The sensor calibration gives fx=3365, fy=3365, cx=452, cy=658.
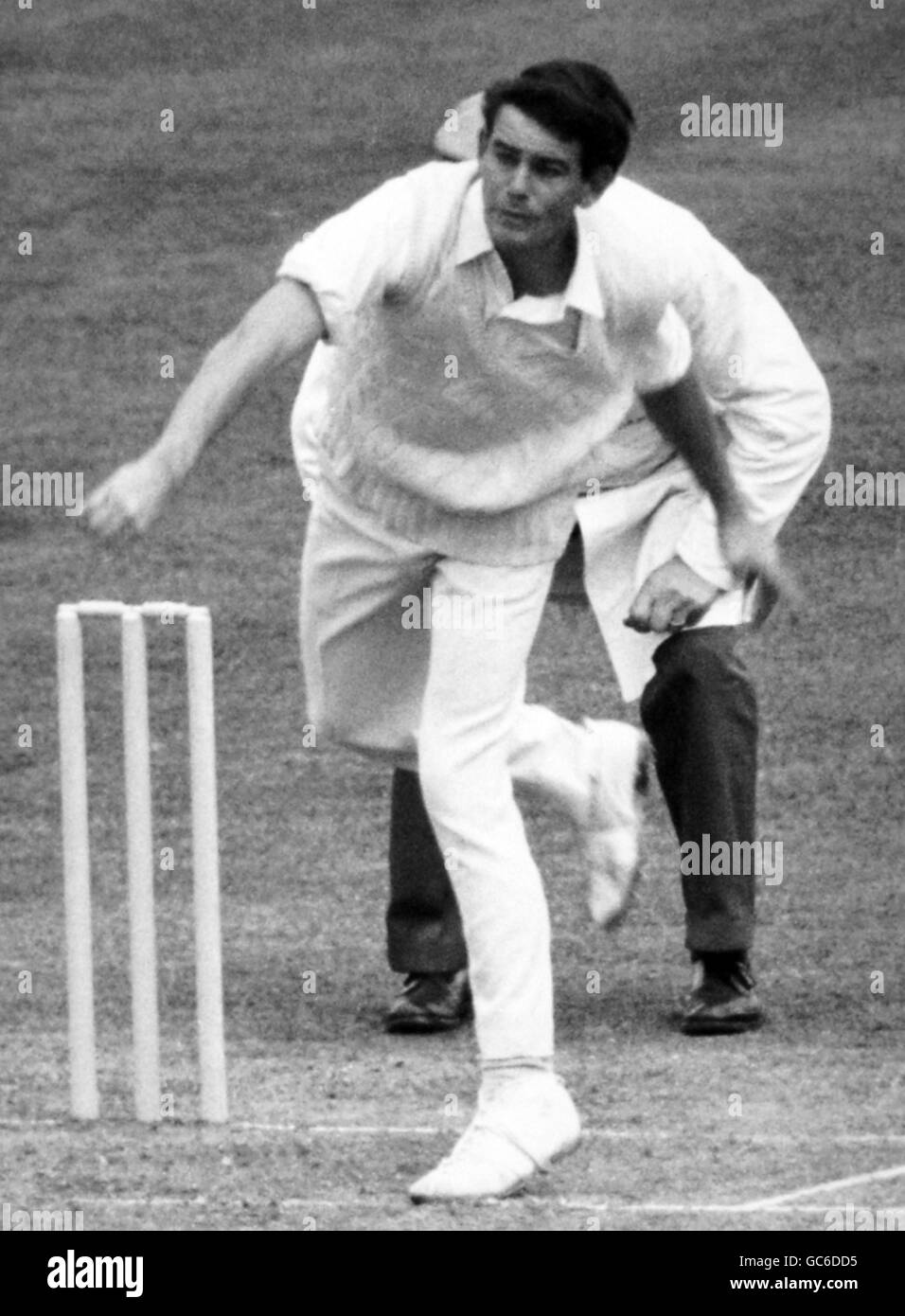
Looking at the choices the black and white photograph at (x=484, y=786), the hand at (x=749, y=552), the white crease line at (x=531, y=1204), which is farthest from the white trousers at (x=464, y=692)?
the hand at (x=749, y=552)

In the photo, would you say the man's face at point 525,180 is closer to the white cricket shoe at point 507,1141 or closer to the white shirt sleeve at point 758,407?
the white shirt sleeve at point 758,407

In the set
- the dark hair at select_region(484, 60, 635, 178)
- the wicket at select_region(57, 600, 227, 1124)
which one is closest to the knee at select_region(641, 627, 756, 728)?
the wicket at select_region(57, 600, 227, 1124)

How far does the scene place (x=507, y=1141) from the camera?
17.2 ft

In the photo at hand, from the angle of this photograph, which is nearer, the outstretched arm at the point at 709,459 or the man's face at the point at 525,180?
the man's face at the point at 525,180

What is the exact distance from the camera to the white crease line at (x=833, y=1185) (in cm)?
523

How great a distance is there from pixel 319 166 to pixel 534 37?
1505 mm

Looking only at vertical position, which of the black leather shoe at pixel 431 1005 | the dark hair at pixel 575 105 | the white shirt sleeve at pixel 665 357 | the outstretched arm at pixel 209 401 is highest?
the dark hair at pixel 575 105

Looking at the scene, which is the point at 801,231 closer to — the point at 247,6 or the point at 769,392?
the point at 247,6

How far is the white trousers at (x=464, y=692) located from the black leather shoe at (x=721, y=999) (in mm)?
1217

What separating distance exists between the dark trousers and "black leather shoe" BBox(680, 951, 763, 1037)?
0.19ft

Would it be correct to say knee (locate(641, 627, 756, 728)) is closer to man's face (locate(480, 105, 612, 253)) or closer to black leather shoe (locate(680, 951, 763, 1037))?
black leather shoe (locate(680, 951, 763, 1037))

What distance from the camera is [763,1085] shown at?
6.28 m
